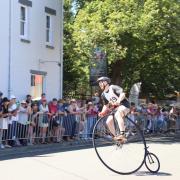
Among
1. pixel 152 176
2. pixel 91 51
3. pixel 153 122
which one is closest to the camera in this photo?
pixel 152 176

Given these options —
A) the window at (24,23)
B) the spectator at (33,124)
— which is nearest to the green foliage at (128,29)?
the window at (24,23)

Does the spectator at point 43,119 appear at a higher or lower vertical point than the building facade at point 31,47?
lower

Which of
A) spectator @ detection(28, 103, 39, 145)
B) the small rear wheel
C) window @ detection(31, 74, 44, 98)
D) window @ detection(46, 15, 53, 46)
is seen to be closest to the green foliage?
window @ detection(46, 15, 53, 46)

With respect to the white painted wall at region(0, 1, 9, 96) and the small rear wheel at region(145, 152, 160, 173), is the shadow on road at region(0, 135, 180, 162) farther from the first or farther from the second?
the white painted wall at region(0, 1, 9, 96)

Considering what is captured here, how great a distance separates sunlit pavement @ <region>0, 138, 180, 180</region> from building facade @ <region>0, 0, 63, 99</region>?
9436mm

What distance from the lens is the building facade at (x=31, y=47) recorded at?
25484mm

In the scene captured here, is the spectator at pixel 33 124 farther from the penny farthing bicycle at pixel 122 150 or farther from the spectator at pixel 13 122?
the penny farthing bicycle at pixel 122 150

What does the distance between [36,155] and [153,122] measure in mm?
13667

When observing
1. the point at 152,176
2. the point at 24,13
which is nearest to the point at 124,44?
the point at 24,13

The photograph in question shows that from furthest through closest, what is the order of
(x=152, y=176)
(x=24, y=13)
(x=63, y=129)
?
(x=24, y=13) → (x=63, y=129) → (x=152, y=176)

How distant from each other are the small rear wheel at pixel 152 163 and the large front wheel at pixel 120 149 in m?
0.22

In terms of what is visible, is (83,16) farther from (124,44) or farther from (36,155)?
(36,155)

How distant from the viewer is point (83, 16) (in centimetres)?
3288

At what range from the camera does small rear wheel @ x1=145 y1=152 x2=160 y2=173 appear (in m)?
12.1
